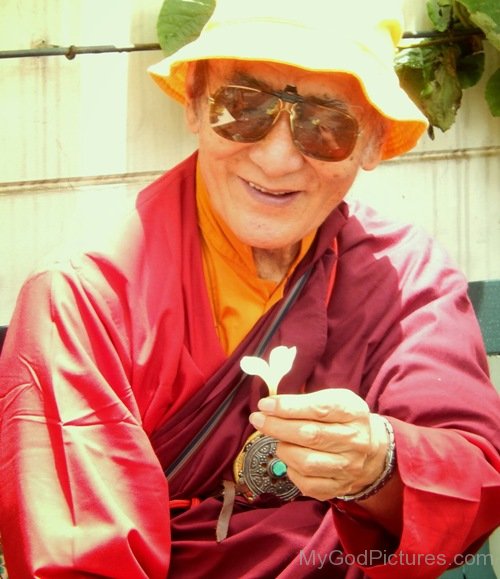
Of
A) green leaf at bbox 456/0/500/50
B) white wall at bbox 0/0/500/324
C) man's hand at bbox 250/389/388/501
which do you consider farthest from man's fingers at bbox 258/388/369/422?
green leaf at bbox 456/0/500/50

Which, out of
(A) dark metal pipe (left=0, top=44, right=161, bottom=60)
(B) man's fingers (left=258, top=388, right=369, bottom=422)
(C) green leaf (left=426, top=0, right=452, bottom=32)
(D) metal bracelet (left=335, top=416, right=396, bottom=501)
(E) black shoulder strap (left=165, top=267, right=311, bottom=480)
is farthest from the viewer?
(C) green leaf (left=426, top=0, right=452, bottom=32)

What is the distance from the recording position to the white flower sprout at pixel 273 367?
193 cm

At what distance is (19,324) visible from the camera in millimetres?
2201

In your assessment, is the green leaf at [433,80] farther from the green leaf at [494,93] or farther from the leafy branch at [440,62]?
the green leaf at [494,93]

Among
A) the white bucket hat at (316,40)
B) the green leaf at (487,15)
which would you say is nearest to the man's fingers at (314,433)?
the white bucket hat at (316,40)

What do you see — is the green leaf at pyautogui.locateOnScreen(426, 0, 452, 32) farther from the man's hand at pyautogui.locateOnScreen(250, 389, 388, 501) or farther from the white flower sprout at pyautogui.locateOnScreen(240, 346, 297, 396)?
the man's hand at pyautogui.locateOnScreen(250, 389, 388, 501)

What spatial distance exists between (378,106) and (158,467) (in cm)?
87

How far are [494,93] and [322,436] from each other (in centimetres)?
179

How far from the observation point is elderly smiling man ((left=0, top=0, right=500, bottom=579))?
2068mm

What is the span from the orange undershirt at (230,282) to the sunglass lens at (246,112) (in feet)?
0.82

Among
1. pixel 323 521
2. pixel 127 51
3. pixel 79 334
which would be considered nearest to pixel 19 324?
pixel 79 334

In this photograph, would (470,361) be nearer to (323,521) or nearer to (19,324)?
(323,521)

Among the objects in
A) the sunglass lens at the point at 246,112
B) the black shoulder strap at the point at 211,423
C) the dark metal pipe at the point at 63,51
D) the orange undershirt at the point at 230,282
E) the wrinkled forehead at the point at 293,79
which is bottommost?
the black shoulder strap at the point at 211,423

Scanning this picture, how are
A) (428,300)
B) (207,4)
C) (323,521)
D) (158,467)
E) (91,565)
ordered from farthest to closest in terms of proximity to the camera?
Result: (207,4) < (428,300) < (323,521) < (158,467) < (91,565)
